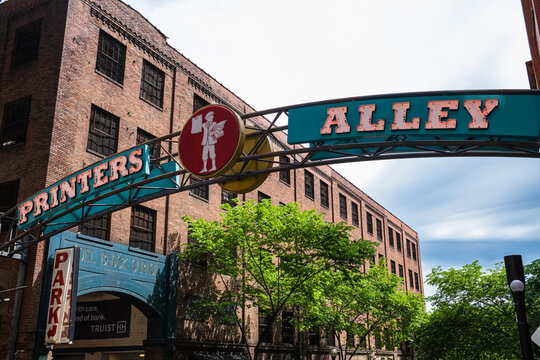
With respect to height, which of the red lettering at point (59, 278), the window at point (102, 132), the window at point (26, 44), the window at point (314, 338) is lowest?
the window at point (314, 338)

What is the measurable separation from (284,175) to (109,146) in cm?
1612

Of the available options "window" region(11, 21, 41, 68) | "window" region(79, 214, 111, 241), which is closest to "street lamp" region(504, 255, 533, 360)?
"window" region(79, 214, 111, 241)

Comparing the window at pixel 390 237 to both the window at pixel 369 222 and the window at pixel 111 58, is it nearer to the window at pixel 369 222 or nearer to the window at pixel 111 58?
the window at pixel 369 222

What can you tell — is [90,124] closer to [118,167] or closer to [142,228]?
[142,228]

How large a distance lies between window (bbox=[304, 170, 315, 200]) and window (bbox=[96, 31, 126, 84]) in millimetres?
18815

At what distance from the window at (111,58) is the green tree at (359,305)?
1302 centimetres

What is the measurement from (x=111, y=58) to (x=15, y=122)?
189 inches

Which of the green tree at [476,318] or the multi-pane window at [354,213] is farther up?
the multi-pane window at [354,213]

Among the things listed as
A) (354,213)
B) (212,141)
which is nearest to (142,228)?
(212,141)

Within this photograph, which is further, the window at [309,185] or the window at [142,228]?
the window at [309,185]

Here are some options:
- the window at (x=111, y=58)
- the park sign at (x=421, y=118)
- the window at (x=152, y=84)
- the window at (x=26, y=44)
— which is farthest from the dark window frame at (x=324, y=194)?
the park sign at (x=421, y=118)

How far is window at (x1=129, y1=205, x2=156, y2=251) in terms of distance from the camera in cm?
2219

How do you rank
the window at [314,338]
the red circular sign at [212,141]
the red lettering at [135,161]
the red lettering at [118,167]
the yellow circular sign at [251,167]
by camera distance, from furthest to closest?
the window at [314,338], the red lettering at [118,167], the red lettering at [135,161], the yellow circular sign at [251,167], the red circular sign at [212,141]

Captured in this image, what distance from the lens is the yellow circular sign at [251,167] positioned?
12.9 metres
